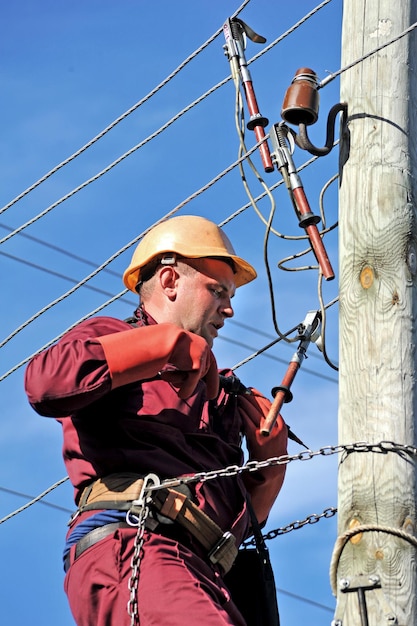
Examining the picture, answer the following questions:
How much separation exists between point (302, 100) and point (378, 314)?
3.02ft

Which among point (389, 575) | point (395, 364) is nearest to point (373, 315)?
point (395, 364)

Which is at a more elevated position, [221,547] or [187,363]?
[187,363]

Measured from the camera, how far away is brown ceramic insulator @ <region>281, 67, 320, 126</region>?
5.18m

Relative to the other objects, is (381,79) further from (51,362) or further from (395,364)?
(51,362)

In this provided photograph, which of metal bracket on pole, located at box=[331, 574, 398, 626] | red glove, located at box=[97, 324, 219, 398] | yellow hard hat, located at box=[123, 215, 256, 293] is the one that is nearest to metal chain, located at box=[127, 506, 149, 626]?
red glove, located at box=[97, 324, 219, 398]

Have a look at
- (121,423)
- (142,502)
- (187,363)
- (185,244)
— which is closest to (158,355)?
(187,363)

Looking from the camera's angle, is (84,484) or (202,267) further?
(202,267)

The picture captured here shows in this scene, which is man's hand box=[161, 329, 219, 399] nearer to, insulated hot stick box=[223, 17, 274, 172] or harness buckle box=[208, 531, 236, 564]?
harness buckle box=[208, 531, 236, 564]

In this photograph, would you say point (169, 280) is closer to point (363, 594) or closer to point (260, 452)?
point (260, 452)

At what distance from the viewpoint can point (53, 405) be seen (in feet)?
15.7

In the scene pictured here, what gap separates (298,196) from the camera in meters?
5.31

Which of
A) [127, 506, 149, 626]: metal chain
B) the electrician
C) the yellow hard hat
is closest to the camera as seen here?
[127, 506, 149, 626]: metal chain

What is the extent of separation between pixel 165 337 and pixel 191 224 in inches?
34.0

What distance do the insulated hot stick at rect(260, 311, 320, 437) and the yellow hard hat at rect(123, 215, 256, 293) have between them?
15.1 inches
